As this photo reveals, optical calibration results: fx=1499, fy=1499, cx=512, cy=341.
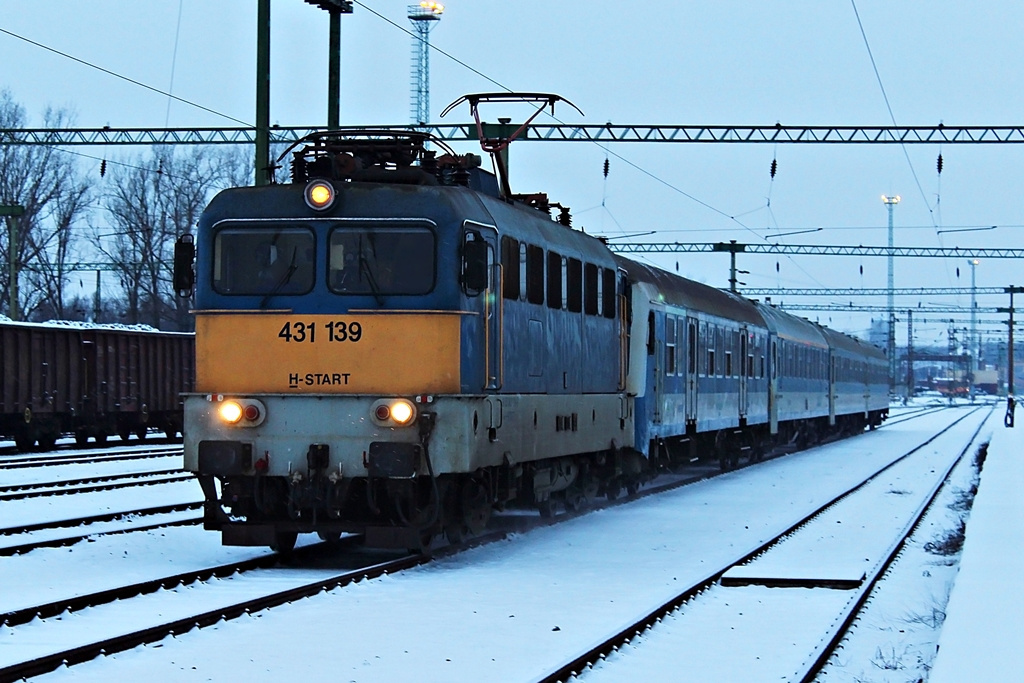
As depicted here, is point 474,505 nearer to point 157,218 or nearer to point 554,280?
A: point 554,280

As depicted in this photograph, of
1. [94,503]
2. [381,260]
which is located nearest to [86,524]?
[94,503]

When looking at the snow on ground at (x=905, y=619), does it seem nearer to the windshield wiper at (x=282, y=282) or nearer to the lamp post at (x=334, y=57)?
the windshield wiper at (x=282, y=282)

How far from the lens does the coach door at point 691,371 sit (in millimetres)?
24531

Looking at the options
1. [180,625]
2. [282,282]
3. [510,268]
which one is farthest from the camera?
[510,268]

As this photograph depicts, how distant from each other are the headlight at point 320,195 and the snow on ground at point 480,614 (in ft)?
10.6

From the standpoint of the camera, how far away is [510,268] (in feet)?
46.4

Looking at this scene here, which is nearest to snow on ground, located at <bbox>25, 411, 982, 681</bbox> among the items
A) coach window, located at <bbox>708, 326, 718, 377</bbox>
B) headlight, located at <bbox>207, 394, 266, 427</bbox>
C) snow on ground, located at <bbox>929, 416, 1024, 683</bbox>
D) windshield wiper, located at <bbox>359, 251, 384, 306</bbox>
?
snow on ground, located at <bbox>929, 416, 1024, 683</bbox>

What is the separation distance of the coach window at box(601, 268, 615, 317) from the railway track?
11.0 feet

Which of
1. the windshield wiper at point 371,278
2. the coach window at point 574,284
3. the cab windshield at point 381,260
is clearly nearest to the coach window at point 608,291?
the coach window at point 574,284

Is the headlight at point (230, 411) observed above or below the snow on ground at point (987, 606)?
above

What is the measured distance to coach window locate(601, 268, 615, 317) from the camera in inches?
702

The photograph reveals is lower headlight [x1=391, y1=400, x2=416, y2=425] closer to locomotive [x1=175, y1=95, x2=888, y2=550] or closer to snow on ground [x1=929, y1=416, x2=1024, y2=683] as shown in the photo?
locomotive [x1=175, y1=95, x2=888, y2=550]

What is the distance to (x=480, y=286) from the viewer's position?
12.9 metres

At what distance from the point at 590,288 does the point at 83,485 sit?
9654 mm
